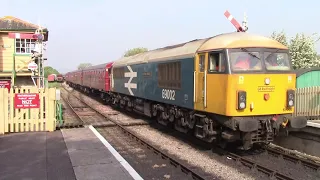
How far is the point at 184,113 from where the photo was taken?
10609 mm

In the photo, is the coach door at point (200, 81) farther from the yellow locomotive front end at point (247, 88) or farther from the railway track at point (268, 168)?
the railway track at point (268, 168)

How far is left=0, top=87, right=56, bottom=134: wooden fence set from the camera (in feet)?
33.8

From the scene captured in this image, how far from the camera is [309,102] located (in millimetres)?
12500

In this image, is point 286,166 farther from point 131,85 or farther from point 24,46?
point 24,46

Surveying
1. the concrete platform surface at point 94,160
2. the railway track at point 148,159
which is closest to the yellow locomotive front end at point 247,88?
the railway track at point 148,159

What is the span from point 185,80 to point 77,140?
3658 mm

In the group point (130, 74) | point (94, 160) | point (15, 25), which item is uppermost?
point (15, 25)

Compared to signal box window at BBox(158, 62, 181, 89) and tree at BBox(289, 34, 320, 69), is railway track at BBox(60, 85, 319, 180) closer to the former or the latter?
signal box window at BBox(158, 62, 181, 89)

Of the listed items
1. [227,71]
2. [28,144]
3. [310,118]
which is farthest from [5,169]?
[310,118]

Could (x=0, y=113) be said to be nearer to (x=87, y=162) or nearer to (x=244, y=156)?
(x=87, y=162)

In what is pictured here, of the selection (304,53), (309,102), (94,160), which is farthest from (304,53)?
(94,160)

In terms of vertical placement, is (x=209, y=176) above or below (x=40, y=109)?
below

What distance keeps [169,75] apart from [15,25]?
10.6 metres

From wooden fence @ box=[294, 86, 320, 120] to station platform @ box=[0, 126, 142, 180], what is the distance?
7757 mm
